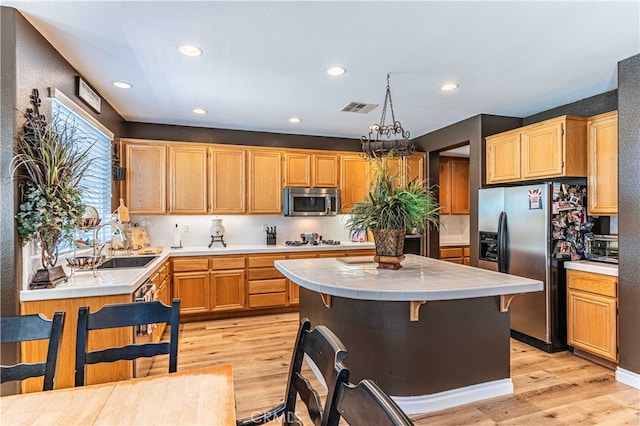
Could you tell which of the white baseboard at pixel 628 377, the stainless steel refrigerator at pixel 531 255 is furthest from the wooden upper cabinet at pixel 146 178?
the white baseboard at pixel 628 377

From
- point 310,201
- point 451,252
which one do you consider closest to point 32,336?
point 310,201

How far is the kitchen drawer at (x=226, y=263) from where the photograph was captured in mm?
4383

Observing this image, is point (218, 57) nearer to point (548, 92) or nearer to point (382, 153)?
point (382, 153)

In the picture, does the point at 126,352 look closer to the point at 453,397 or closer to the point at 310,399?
the point at 310,399

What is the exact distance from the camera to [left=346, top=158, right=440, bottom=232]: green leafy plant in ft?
8.46

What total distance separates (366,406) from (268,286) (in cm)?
402

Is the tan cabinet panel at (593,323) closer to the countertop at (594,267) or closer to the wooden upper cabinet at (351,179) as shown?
the countertop at (594,267)

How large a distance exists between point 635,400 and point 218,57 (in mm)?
4130

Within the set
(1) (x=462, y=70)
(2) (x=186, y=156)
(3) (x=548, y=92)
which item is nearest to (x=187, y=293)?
(2) (x=186, y=156)

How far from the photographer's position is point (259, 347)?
139 inches

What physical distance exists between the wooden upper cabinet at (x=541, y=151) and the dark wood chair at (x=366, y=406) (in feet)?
11.8

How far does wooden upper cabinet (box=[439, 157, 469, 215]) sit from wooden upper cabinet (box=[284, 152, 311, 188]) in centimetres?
259

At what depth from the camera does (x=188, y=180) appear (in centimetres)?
457

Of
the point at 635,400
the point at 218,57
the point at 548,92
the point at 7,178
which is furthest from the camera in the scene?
the point at 548,92
